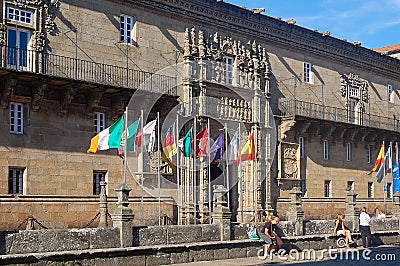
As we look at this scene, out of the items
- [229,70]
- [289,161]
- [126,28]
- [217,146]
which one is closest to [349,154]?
[289,161]

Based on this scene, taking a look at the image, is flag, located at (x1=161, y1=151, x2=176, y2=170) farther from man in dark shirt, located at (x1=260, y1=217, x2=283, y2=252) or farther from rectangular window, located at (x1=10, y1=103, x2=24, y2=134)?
man in dark shirt, located at (x1=260, y1=217, x2=283, y2=252)

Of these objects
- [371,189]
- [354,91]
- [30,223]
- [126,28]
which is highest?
[126,28]

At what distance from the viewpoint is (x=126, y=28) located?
26016 mm

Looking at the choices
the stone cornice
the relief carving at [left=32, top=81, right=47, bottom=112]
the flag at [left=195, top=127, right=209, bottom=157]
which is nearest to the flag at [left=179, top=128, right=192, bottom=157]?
the flag at [left=195, top=127, right=209, bottom=157]

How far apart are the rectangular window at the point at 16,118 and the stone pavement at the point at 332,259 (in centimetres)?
841

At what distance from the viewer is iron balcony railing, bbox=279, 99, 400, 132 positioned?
33.1 m

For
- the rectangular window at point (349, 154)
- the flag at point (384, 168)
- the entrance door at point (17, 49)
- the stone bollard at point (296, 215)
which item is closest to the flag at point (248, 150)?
the stone bollard at point (296, 215)

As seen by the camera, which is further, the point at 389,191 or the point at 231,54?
the point at 389,191

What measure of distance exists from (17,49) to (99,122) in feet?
14.3

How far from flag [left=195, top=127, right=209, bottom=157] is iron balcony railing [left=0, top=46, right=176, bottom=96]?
2172 mm

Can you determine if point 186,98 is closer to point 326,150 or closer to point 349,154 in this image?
point 326,150

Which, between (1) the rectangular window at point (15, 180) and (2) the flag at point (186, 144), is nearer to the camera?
(1) the rectangular window at point (15, 180)

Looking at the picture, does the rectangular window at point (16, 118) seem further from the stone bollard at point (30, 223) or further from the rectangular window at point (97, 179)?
the rectangular window at point (97, 179)

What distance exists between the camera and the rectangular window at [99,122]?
80.2 feet
